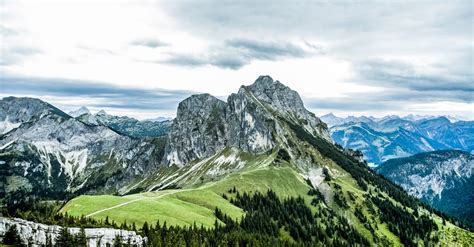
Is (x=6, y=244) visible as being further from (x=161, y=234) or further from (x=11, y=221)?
(x=161, y=234)

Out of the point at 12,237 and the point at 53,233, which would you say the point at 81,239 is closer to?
the point at 53,233

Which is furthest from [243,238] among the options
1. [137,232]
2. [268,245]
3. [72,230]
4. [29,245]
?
[29,245]

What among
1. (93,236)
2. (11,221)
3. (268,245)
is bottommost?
(268,245)

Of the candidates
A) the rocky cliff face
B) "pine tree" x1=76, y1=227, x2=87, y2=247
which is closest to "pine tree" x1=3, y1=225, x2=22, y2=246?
the rocky cliff face

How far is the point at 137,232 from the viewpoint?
520ft

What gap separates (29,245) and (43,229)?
778cm

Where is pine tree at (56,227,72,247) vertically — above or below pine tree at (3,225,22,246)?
below

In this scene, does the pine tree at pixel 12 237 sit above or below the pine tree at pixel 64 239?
above

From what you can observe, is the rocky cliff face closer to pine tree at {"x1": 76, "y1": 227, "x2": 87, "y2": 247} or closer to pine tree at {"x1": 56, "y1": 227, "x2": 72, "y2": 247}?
pine tree at {"x1": 56, "y1": 227, "x2": 72, "y2": 247}

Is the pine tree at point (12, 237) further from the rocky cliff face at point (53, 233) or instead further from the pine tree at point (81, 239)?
the pine tree at point (81, 239)

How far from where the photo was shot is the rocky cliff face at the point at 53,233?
122050 millimetres

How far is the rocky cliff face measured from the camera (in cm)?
12205

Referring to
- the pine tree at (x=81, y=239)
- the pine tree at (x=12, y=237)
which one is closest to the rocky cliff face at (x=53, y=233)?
the pine tree at (x=12, y=237)

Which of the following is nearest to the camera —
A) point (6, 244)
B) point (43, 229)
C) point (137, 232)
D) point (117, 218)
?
point (6, 244)
